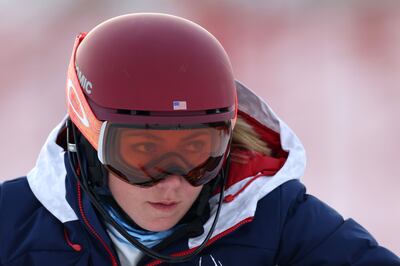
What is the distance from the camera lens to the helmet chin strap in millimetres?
1890

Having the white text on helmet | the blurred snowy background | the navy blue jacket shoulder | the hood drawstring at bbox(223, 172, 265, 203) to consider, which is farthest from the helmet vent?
the blurred snowy background

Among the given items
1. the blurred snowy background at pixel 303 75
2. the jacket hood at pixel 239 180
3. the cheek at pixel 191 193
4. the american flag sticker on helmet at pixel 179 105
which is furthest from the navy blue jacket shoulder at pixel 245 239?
the blurred snowy background at pixel 303 75

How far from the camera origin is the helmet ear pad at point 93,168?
202 centimetres

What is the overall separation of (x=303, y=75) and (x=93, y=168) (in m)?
3.01

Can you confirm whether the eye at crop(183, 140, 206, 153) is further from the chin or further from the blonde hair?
the blonde hair

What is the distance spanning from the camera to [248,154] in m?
2.24

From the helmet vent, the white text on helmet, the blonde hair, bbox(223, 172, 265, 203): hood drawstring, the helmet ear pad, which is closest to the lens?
the helmet vent

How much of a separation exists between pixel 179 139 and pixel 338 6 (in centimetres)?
396

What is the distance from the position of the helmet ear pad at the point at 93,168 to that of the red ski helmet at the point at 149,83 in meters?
0.07

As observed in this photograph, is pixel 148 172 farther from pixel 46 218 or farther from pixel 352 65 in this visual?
pixel 352 65

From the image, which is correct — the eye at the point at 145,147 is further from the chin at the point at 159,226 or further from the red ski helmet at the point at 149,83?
the chin at the point at 159,226

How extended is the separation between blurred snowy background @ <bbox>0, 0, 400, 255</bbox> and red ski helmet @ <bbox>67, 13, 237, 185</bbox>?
72.4 inches

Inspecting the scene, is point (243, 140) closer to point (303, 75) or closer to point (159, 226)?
point (159, 226)

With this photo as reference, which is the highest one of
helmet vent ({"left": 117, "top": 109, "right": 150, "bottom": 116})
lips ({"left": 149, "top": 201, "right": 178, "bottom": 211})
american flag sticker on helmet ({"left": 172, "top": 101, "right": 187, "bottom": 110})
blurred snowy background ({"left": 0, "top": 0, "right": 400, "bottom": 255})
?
american flag sticker on helmet ({"left": 172, "top": 101, "right": 187, "bottom": 110})
